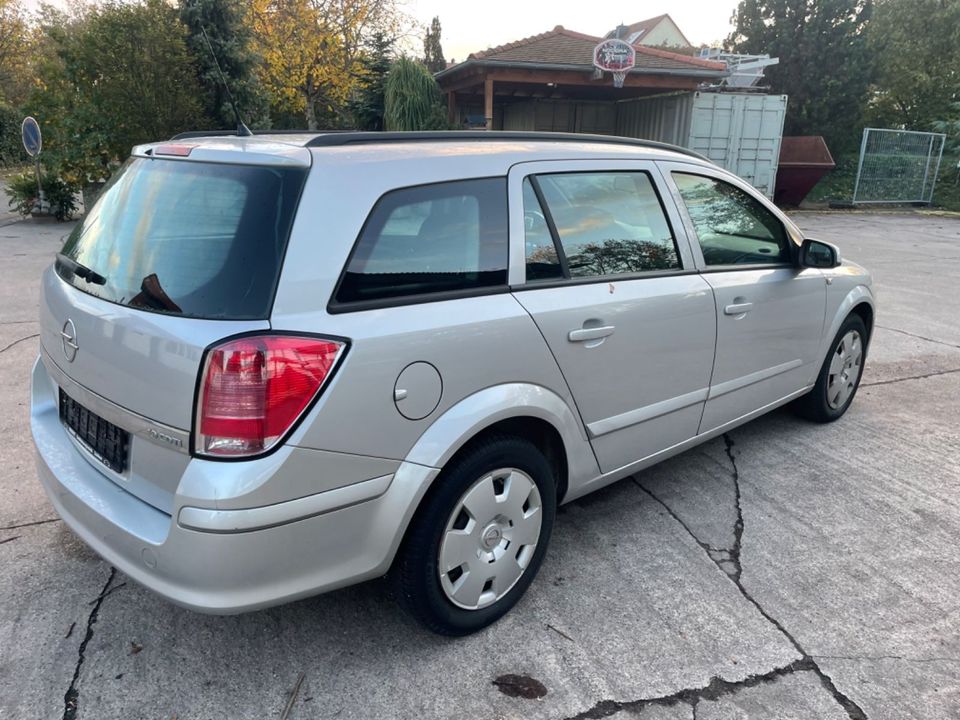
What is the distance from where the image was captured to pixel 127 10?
41.9ft

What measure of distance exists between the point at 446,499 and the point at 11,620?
1662mm

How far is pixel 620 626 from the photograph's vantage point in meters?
2.60

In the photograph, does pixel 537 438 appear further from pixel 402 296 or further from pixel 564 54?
pixel 564 54

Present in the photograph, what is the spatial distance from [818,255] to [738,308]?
2.54 ft

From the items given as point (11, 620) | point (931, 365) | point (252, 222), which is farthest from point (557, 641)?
point (931, 365)

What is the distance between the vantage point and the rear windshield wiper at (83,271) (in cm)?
233

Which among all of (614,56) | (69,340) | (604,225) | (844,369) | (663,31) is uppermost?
(663,31)

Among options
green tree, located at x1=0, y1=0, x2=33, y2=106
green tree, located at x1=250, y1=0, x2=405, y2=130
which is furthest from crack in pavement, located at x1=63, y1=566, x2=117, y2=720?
green tree, located at x1=0, y1=0, x2=33, y2=106

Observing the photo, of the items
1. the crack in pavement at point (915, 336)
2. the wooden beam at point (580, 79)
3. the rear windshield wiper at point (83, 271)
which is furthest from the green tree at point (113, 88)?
the crack in pavement at point (915, 336)

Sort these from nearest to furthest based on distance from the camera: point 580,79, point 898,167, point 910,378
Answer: point 910,378
point 580,79
point 898,167

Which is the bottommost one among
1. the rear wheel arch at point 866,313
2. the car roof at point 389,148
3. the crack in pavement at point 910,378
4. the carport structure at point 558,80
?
the crack in pavement at point 910,378

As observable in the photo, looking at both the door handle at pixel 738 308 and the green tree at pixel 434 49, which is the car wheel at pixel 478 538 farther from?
the green tree at pixel 434 49

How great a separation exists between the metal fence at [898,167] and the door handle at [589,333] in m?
21.4

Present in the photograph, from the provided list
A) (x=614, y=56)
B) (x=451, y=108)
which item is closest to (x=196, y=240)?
(x=614, y=56)
